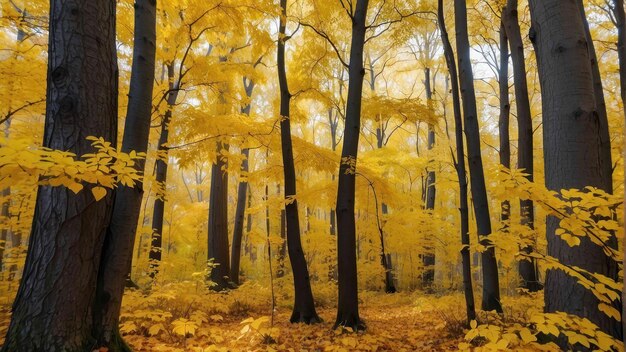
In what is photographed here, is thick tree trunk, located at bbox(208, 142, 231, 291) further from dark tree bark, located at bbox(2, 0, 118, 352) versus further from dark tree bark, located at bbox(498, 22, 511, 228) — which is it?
dark tree bark, located at bbox(498, 22, 511, 228)

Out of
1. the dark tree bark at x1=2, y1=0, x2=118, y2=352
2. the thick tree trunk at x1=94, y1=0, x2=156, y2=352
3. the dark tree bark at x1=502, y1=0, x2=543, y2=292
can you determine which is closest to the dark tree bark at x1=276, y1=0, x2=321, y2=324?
the thick tree trunk at x1=94, y1=0, x2=156, y2=352

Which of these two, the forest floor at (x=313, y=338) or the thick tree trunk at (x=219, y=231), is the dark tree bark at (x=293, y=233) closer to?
the forest floor at (x=313, y=338)

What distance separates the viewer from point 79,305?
2434 millimetres

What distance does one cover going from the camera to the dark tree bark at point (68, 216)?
89.4 inches

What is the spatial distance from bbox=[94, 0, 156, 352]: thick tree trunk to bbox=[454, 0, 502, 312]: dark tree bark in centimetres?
436

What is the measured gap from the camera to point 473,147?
484cm

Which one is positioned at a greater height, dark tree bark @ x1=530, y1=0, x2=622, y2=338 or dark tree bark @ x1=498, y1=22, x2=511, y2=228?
dark tree bark @ x1=498, y1=22, x2=511, y2=228

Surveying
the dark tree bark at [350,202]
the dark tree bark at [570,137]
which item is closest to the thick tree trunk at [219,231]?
the dark tree bark at [350,202]

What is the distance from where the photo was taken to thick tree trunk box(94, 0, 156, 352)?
275 centimetres

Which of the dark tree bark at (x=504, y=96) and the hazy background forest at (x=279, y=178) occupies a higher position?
the dark tree bark at (x=504, y=96)

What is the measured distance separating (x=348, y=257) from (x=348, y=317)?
2.89ft

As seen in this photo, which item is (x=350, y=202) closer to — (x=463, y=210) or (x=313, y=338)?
(x=463, y=210)

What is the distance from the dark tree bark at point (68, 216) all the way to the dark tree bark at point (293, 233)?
3286 millimetres

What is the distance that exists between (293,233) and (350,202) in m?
1.38
